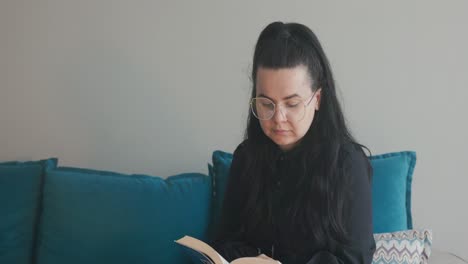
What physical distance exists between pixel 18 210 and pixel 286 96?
95cm

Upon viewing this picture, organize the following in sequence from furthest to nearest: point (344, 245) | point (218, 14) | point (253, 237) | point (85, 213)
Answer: point (218, 14)
point (85, 213)
point (253, 237)
point (344, 245)

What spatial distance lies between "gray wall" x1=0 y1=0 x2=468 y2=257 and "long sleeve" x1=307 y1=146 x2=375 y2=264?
57 cm

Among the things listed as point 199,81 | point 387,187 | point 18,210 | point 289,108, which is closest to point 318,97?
point 289,108

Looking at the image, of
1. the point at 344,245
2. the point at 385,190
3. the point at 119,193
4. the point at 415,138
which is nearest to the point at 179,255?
the point at 119,193

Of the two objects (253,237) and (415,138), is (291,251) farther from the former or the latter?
(415,138)

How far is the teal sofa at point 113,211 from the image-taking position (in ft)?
4.57

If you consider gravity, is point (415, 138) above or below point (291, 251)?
above

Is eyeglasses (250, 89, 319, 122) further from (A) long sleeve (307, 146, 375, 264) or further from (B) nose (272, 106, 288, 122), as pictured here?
(A) long sleeve (307, 146, 375, 264)

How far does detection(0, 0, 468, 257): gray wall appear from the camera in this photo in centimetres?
163

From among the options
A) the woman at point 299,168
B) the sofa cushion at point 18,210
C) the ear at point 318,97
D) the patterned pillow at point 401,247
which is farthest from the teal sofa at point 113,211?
the ear at point 318,97

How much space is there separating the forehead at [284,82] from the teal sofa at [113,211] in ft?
1.57

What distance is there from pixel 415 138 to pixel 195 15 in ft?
2.98

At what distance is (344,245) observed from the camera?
1.11 m

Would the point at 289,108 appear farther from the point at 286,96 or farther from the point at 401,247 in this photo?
the point at 401,247
